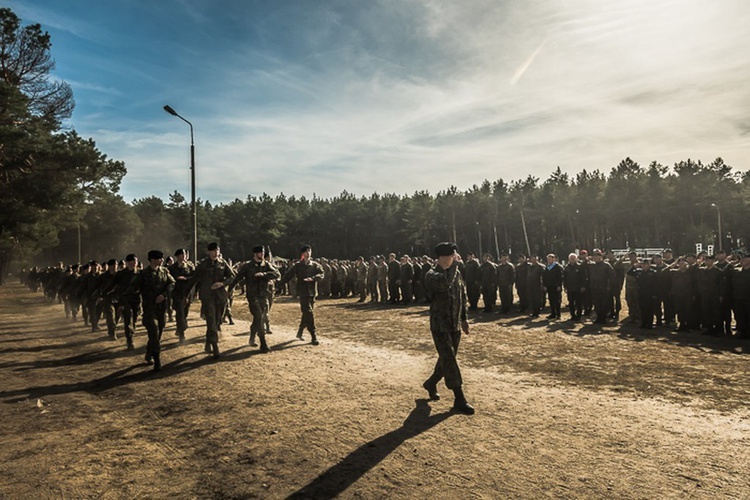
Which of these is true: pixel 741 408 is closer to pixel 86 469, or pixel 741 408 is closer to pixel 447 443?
pixel 447 443

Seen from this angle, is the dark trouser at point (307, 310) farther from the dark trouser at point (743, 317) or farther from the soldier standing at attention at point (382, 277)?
the soldier standing at attention at point (382, 277)

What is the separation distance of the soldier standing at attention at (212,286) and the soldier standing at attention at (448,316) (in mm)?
5833

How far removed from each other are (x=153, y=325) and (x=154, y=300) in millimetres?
545

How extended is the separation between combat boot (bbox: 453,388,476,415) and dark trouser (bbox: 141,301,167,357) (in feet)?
20.5

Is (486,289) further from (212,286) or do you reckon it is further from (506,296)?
(212,286)

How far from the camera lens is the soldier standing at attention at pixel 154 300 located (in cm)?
936

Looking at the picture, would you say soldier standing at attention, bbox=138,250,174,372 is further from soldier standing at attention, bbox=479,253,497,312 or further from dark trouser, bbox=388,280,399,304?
dark trouser, bbox=388,280,399,304

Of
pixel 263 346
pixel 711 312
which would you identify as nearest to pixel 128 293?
pixel 263 346

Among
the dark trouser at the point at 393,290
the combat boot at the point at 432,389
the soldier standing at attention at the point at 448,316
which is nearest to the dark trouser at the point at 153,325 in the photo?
the combat boot at the point at 432,389

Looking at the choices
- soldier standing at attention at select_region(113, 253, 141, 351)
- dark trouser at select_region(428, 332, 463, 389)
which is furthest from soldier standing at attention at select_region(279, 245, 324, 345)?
dark trouser at select_region(428, 332, 463, 389)

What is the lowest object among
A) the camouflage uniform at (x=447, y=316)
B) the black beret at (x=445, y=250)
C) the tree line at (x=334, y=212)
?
the camouflage uniform at (x=447, y=316)

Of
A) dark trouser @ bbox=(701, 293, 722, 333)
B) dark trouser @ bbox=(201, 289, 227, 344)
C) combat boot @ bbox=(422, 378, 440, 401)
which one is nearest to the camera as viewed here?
combat boot @ bbox=(422, 378, 440, 401)

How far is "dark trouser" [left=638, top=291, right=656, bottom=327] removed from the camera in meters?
14.4

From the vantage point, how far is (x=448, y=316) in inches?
260
